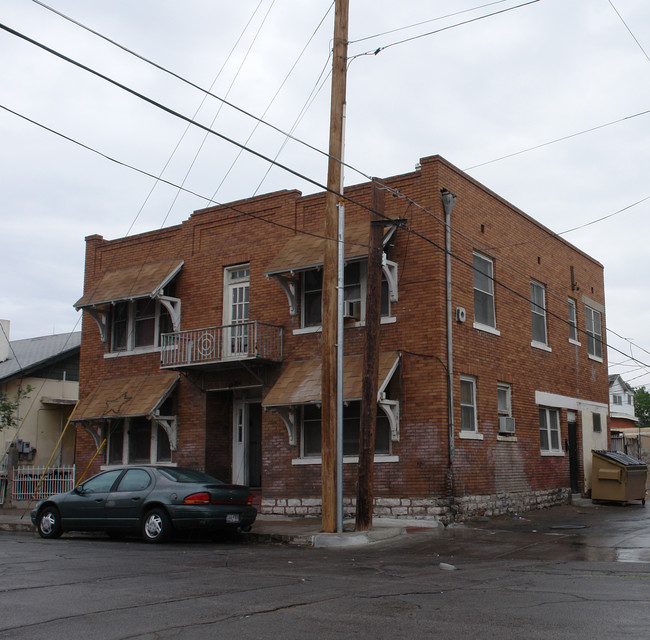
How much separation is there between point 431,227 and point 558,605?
10380 mm

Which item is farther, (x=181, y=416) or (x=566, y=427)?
(x=566, y=427)

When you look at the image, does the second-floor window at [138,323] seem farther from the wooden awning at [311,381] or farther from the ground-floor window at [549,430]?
the ground-floor window at [549,430]

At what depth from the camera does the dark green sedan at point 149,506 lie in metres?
13.4

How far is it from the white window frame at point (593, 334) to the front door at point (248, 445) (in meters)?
10.3

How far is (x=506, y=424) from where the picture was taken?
18.0 metres

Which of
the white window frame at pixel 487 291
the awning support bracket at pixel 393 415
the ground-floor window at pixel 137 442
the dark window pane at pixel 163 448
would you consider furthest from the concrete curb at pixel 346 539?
the ground-floor window at pixel 137 442

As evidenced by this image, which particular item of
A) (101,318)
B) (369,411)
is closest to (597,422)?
(369,411)

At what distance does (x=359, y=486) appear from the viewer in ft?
44.3

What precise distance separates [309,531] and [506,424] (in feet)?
19.8

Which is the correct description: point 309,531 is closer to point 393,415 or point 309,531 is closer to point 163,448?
point 393,415

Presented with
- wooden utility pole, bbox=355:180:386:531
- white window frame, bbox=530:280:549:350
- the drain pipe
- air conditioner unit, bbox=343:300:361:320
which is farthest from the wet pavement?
white window frame, bbox=530:280:549:350

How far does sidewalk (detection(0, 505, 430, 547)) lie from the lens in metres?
12.9

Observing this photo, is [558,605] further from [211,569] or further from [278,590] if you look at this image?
[211,569]

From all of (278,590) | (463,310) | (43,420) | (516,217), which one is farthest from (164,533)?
(43,420)
